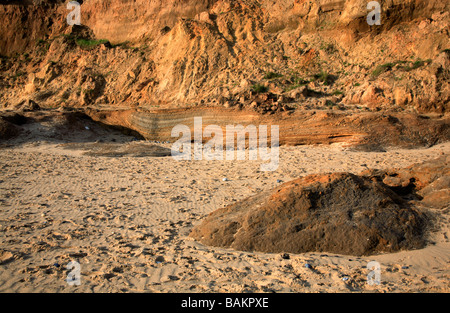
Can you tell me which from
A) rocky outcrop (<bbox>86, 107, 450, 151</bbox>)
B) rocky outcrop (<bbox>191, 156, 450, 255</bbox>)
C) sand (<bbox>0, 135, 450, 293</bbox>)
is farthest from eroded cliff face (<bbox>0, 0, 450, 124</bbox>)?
rocky outcrop (<bbox>191, 156, 450, 255</bbox>)

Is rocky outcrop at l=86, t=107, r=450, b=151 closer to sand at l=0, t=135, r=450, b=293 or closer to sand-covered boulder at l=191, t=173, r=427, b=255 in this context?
sand at l=0, t=135, r=450, b=293

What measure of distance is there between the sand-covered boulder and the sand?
0.12m

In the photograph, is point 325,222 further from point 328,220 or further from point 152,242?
point 152,242

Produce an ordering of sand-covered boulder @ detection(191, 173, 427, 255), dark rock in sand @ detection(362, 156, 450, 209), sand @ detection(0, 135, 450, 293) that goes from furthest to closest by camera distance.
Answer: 1. dark rock in sand @ detection(362, 156, 450, 209)
2. sand-covered boulder @ detection(191, 173, 427, 255)
3. sand @ detection(0, 135, 450, 293)

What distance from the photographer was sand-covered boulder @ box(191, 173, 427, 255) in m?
3.27

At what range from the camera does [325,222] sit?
3.37 metres

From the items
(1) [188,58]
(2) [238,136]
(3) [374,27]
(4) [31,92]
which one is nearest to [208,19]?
(1) [188,58]

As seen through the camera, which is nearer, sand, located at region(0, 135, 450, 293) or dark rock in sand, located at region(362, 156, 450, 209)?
sand, located at region(0, 135, 450, 293)

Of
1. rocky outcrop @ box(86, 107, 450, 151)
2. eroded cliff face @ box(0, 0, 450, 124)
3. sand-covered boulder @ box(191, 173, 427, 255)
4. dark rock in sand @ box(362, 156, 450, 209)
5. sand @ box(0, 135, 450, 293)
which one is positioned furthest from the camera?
eroded cliff face @ box(0, 0, 450, 124)

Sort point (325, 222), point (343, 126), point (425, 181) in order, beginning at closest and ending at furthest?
point (325, 222) < point (425, 181) < point (343, 126)

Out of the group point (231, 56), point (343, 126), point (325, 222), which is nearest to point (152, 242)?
point (325, 222)

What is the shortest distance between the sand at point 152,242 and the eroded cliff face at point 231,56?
13.1 ft

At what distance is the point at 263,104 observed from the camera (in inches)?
399

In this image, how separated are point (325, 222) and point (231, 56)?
12.1 meters
